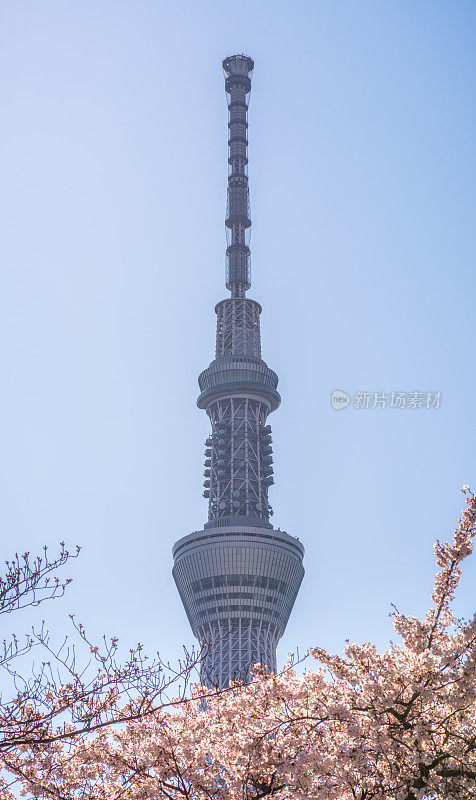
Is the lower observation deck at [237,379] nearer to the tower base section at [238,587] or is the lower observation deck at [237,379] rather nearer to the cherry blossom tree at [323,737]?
the tower base section at [238,587]

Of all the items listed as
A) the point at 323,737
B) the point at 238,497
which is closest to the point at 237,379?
the point at 238,497

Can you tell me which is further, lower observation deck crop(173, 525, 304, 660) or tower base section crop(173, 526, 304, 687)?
lower observation deck crop(173, 525, 304, 660)

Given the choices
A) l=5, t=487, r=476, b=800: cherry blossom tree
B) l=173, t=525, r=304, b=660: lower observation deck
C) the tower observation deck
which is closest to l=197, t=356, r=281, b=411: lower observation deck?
the tower observation deck

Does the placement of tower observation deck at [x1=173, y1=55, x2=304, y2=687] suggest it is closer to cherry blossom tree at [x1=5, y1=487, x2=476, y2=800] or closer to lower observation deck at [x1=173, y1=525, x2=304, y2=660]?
lower observation deck at [x1=173, y1=525, x2=304, y2=660]

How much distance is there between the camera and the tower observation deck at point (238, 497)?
142375 mm

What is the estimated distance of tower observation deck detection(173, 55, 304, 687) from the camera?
14238 centimetres

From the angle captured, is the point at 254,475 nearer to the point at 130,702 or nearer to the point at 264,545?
the point at 264,545

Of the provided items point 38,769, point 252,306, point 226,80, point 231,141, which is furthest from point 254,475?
point 38,769

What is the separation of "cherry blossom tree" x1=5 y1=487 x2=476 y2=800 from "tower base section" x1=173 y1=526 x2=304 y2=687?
119218 millimetres

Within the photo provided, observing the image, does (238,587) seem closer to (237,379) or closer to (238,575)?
(238,575)

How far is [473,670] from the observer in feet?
58.9

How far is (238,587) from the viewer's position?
14262 cm

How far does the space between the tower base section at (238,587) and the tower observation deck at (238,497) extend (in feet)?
0.57

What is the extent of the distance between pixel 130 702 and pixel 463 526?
30.5 feet
